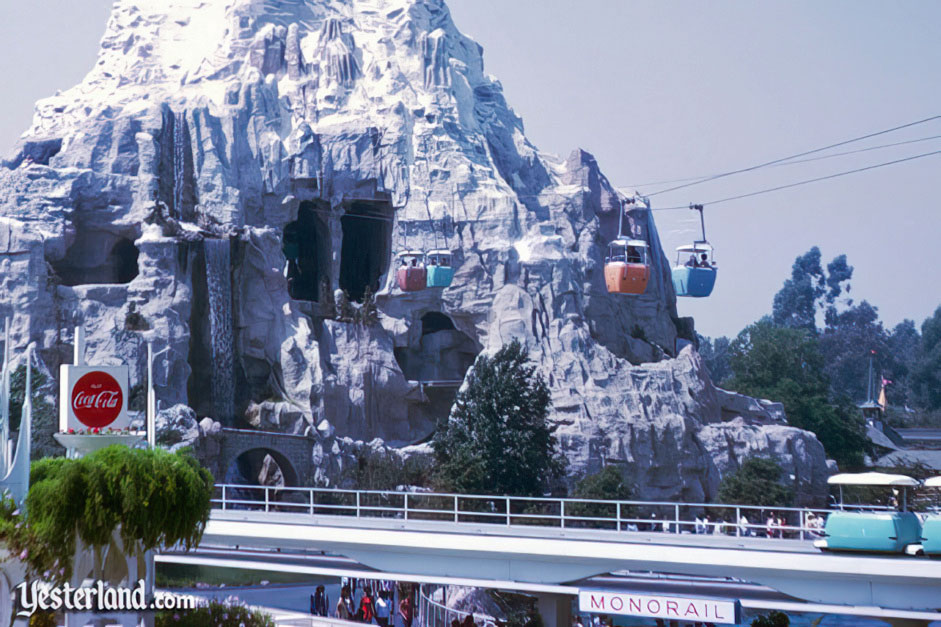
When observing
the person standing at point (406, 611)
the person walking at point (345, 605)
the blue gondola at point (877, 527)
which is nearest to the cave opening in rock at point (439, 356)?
the person walking at point (345, 605)

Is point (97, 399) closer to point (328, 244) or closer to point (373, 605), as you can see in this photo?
point (373, 605)

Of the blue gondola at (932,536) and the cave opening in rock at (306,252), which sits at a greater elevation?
the cave opening in rock at (306,252)

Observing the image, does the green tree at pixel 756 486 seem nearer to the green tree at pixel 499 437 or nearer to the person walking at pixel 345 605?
the green tree at pixel 499 437

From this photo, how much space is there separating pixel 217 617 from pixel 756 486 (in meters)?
38.8

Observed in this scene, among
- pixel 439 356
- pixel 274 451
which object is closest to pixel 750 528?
pixel 274 451

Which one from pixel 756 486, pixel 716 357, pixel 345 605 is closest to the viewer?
pixel 345 605

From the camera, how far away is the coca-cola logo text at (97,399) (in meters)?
25.9

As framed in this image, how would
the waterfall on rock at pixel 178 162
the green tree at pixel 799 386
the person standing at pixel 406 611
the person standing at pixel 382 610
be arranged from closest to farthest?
the person standing at pixel 382 610 → the person standing at pixel 406 611 → the waterfall on rock at pixel 178 162 → the green tree at pixel 799 386

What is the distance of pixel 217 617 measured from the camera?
79.5ft

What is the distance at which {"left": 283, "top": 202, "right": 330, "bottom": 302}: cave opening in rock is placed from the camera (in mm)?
72625

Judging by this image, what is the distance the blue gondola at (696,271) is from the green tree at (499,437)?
11.4 meters

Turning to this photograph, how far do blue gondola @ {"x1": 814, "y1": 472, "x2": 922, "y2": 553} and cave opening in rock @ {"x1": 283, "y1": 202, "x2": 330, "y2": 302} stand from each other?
50475 mm

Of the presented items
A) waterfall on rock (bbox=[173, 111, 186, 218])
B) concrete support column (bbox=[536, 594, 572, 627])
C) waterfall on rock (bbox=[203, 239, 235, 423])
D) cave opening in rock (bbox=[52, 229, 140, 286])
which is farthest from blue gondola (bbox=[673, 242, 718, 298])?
cave opening in rock (bbox=[52, 229, 140, 286])

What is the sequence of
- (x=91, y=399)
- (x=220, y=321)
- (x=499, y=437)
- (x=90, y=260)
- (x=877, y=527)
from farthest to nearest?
(x=90, y=260)
(x=220, y=321)
(x=499, y=437)
(x=91, y=399)
(x=877, y=527)
